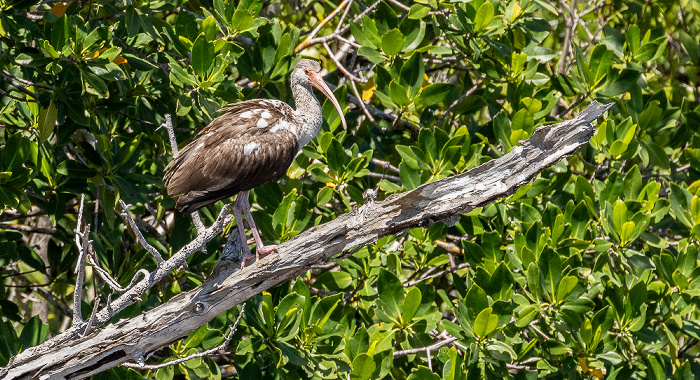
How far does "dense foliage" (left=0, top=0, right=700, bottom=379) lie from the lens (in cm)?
424

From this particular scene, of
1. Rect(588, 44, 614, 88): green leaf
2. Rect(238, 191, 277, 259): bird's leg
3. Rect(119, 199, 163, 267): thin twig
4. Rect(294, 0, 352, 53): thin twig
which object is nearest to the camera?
Rect(119, 199, 163, 267): thin twig

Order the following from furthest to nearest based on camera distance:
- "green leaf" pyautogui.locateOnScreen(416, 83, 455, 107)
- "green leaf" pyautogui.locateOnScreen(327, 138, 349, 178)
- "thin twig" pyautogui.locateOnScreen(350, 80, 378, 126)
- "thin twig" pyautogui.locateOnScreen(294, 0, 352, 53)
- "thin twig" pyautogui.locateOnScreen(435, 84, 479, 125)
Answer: "thin twig" pyautogui.locateOnScreen(294, 0, 352, 53)
"thin twig" pyautogui.locateOnScreen(435, 84, 479, 125)
"thin twig" pyautogui.locateOnScreen(350, 80, 378, 126)
"green leaf" pyautogui.locateOnScreen(416, 83, 455, 107)
"green leaf" pyautogui.locateOnScreen(327, 138, 349, 178)

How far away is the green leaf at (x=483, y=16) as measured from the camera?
16.1 ft

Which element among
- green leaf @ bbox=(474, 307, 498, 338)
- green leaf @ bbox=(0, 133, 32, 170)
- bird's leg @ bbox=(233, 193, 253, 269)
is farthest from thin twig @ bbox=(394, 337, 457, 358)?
green leaf @ bbox=(0, 133, 32, 170)

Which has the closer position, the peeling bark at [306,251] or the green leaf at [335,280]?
the peeling bark at [306,251]

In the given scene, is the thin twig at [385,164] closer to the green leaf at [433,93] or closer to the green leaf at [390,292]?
the green leaf at [433,93]

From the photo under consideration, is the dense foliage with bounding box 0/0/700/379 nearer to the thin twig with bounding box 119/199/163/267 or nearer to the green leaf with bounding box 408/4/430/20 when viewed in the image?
the green leaf with bounding box 408/4/430/20

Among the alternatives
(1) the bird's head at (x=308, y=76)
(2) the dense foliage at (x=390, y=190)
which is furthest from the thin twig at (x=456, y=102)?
(1) the bird's head at (x=308, y=76)

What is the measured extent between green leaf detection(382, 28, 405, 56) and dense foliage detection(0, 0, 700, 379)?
15 millimetres

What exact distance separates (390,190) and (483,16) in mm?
1323

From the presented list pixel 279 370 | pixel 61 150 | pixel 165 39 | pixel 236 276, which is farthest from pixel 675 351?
pixel 61 150

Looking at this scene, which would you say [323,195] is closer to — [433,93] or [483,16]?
[433,93]

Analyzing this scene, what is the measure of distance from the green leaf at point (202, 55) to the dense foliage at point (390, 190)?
0.04 ft

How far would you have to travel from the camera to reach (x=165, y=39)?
4820 millimetres
